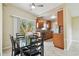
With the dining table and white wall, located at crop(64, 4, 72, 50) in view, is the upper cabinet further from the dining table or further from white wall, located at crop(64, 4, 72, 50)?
the dining table

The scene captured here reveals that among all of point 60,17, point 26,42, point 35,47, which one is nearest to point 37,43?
point 35,47

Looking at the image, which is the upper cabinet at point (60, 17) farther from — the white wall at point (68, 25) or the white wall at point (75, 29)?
the white wall at point (75, 29)

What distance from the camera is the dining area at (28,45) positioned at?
151 cm

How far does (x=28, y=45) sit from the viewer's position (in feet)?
5.06

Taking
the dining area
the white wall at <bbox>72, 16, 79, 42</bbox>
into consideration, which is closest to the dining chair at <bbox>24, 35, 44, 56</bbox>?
the dining area

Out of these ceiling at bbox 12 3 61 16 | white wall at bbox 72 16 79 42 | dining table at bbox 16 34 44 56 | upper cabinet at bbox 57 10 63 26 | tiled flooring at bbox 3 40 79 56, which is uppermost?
ceiling at bbox 12 3 61 16

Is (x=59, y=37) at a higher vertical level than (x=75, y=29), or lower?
lower

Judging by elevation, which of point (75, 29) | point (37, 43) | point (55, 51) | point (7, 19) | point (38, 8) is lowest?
point (55, 51)

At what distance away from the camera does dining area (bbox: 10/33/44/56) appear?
1.51 m

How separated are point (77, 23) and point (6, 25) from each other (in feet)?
3.50

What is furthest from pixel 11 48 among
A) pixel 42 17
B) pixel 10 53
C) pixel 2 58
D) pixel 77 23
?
pixel 77 23

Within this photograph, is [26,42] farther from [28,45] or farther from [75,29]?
[75,29]

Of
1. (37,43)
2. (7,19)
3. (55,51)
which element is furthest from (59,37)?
(7,19)

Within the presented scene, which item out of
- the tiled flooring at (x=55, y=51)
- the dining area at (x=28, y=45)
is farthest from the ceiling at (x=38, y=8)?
the tiled flooring at (x=55, y=51)
